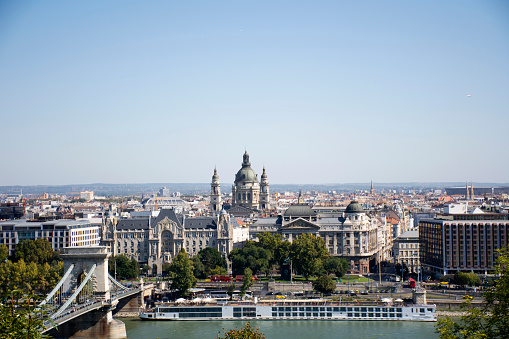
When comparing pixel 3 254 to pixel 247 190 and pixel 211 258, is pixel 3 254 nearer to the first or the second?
pixel 211 258

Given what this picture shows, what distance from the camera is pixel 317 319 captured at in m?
65.5

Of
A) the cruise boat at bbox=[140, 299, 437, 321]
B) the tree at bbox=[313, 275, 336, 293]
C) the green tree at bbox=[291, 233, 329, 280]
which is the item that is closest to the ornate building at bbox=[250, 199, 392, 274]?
the green tree at bbox=[291, 233, 329, 280]

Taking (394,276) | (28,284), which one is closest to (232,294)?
(28,284)

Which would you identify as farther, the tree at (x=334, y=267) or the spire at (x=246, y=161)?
the spire at (x=246, y=161)

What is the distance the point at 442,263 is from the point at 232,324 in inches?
1245

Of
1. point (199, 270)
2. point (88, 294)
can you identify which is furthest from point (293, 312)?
point (199, 270)

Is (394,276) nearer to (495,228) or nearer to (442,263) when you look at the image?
(442,263)

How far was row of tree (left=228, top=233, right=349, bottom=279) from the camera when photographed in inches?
3376

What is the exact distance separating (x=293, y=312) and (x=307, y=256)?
71.4 feet

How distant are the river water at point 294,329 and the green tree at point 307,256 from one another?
20.0 meters

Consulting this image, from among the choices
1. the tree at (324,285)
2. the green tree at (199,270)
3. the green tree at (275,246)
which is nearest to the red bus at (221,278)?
the green tree at (199,270)

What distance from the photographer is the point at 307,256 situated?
3438 inches

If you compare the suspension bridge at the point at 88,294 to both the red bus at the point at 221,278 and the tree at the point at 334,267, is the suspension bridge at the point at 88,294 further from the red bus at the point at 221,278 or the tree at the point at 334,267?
the tree at the point at 334,267

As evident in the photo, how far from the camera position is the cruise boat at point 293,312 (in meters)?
65.1
